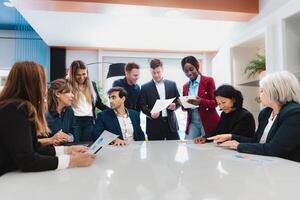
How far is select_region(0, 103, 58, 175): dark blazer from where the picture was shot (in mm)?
988

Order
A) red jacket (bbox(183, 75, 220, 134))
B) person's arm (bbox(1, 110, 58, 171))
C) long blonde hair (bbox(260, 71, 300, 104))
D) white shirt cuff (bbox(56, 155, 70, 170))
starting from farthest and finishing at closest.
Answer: red jacket (bbox(183, 75, 220, 134)) < long blonde hair (bbox(260, 71, 300, 104)) < white shirt cuff (bbox(56, 155, 70, 170)) < person's arm (bbox(1, 110, 58, 171))

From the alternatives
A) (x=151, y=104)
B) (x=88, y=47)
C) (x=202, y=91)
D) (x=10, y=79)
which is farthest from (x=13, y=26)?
(x=10, y=79)

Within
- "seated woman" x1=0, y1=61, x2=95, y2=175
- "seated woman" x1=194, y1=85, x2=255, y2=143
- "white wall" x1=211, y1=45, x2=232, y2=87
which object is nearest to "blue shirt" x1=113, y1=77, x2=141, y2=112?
"seated woman" x1=194, y1=85, x2=255, y2=143

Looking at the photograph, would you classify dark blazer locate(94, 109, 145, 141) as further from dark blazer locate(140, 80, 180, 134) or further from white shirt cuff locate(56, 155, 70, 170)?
white shirt cuff locate(56, 155, 70, 170)

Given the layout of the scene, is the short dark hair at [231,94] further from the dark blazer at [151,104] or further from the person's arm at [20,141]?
the person's arm at [20,141]

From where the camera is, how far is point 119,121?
2133 millimetres

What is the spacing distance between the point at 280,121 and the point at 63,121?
A: 151 centimetres

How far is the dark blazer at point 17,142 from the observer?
0.99 metres

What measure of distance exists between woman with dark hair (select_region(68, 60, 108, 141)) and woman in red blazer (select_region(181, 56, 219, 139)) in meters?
0.94

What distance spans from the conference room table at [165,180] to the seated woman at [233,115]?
1.57 ft

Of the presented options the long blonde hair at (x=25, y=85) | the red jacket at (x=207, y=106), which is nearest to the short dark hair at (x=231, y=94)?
the red jacket at (x=207, y=106)

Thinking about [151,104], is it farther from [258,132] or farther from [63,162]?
[63,162]

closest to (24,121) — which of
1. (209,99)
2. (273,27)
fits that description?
(209,99)

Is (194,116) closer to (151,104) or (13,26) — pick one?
(151,104)
